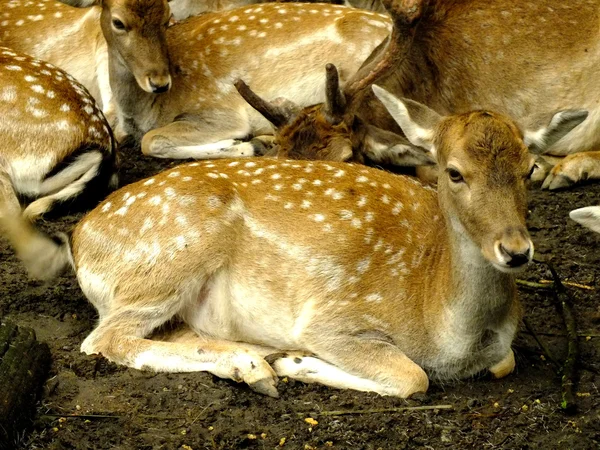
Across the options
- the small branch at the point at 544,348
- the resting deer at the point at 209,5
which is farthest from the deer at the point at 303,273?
the resting deer at the point at 209,5

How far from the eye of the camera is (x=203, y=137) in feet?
24.1

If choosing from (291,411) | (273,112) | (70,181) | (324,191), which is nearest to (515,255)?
(291,411)

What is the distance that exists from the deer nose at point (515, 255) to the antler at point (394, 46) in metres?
2.49

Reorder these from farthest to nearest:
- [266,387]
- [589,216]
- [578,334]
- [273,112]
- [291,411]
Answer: [273,112] < [578,334] < [266,387] < [291,411] < [589,216]

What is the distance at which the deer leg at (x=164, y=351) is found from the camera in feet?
14.4

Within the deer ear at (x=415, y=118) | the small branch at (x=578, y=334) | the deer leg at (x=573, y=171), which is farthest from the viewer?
the deer leg at (x=573, y=171)

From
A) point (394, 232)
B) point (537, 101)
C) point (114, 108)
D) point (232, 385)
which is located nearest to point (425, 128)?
point (394, 232)

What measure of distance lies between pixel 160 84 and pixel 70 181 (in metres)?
Result: 0.96

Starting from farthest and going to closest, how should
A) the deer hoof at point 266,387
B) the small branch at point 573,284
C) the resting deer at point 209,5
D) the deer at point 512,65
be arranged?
the resting deer at point 209,5, the deer at point 512,65, the small branch at point 573,284, the deer hoof at point 266,387

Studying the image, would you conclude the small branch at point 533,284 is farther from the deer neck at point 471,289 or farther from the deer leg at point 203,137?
the deer leg at point 203,137

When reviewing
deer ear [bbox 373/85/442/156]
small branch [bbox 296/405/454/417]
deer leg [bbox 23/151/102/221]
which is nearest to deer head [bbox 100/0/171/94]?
deer leg [bbox 23/151/102/221]

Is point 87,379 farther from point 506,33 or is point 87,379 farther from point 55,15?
point 55,15

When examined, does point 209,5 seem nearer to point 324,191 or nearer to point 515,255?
point 324,191

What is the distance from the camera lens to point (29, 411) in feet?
13.2
